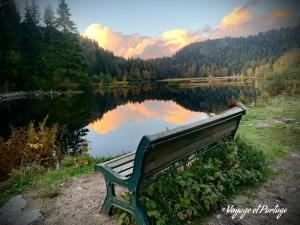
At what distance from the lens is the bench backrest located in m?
3.11

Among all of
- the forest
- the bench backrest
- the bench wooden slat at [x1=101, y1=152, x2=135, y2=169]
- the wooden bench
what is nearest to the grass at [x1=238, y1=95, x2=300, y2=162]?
the bench backrest

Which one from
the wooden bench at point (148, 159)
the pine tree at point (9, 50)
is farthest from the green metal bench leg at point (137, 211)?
the pine tree at point (9, 50)

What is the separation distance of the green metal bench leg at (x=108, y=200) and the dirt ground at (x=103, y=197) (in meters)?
0.09

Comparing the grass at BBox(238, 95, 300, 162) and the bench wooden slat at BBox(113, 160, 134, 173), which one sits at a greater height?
the bench wooden slat at BBox(113, 160, 134, 173)

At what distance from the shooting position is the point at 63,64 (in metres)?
58.2

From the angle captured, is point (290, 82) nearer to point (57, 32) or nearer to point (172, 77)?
point (57, 32)

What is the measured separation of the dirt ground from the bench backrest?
1.03 m

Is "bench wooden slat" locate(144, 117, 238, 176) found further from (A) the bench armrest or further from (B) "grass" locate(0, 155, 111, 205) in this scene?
(B) "grass" locate(0, 155, 111, 205)

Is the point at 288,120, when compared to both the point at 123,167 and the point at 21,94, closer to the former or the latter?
the point at 123,167

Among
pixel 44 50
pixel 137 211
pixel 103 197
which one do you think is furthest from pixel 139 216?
pixel 44 50

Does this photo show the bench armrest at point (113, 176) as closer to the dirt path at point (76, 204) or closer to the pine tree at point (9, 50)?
the dirt path at point (76, 204)

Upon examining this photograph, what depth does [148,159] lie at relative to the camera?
10.4ft

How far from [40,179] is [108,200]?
2.61 m

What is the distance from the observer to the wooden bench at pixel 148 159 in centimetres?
311
